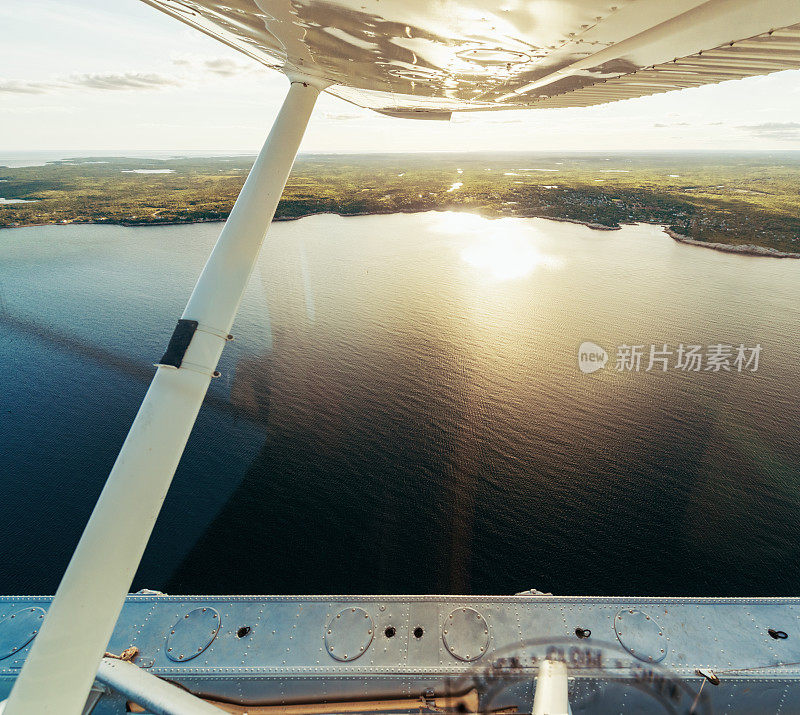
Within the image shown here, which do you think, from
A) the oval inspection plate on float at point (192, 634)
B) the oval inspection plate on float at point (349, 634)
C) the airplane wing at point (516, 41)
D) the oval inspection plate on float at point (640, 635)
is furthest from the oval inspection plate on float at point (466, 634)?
the airplane wing at point (516, 41)

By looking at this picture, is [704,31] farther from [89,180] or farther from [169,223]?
[89,180]

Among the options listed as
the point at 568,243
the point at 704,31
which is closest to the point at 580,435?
the point at 704,31

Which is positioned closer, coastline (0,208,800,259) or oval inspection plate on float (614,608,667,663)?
oval inspection plate on float (614,608,667,663)

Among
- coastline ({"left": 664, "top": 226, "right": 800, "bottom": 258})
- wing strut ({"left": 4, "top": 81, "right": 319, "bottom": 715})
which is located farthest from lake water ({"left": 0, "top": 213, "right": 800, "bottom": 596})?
coastline ({"left": 664, "top": 226, "right": 800, "bottom": 258})

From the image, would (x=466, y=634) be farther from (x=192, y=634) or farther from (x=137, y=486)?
(x=137, y=486)

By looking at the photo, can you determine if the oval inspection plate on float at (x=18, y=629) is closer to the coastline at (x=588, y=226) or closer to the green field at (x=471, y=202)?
the coastline at (x=588, y=226)

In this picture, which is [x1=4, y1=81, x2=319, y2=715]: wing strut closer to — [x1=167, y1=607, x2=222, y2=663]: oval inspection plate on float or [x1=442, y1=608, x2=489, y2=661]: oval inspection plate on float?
[x1=167, y1=607, x2=222, y2=663]: oval inspection plate on float
